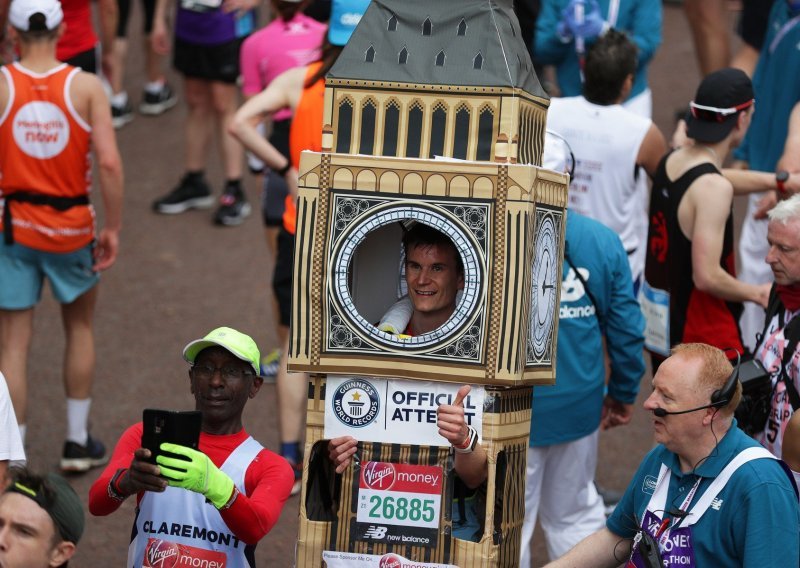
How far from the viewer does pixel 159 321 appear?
30.4ft

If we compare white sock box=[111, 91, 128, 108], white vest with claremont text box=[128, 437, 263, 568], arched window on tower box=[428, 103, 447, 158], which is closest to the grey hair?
arched window on tower box=[428, 103, 447, 158]

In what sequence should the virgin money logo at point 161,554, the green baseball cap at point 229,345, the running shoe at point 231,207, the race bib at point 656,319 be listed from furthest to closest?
the running shoe at point 231,207 → the race bib at point 656,319 → the green baseball cap at point 229,345 → the virgin money logo at point 161,554

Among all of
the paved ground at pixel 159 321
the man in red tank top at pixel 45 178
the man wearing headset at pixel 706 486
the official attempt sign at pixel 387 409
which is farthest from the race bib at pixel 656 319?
the man in red tank top at pixel 45 178

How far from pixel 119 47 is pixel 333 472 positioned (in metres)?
7.83

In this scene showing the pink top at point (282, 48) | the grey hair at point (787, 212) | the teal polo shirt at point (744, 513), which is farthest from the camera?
the pink top at point (282, 48)

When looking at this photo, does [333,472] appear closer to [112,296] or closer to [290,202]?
[290,202]

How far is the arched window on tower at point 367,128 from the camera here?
14.0 ft

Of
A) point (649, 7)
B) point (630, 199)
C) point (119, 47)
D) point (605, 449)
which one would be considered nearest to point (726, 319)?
point (630, 199)

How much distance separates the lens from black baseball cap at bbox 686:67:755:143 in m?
5.81

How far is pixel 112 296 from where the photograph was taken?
9.62 m

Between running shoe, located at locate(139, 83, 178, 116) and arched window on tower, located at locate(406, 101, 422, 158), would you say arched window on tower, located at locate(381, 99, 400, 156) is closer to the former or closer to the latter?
arched window on tower, located at locate(406, 101, 422, 158)

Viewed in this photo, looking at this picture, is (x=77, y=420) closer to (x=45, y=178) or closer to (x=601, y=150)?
(x=45, y=178)

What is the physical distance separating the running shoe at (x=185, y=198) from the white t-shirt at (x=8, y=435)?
6050 mm

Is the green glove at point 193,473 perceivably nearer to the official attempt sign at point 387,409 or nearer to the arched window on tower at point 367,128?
the official attempt sign at point 387,409
